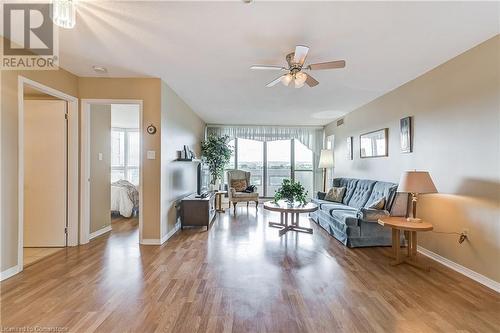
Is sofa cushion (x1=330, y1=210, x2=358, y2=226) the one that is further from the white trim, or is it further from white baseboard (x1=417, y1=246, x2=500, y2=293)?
the white trim

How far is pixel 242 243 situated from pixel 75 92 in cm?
335

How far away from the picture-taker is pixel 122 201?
17.7ft

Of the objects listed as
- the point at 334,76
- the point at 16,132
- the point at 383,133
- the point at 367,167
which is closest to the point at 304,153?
the point at 367,167

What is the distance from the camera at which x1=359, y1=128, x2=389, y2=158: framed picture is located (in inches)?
171

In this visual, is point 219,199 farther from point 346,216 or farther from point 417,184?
point 417,184

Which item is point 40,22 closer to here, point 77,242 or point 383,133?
point 77,242

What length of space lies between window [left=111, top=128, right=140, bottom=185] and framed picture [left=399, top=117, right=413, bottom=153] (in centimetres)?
708

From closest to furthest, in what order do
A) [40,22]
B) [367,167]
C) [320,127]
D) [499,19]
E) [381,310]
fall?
[381,310] → [499,19] → [40,22] → [367,167] → [320,127]

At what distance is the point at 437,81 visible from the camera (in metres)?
3.18

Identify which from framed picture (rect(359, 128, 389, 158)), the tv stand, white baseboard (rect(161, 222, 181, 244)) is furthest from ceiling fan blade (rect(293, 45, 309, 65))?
white baseboard (rect(161, 222, 181, 244))

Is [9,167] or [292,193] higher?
[9,167]

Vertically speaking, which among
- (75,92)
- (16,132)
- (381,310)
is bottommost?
(381,310)

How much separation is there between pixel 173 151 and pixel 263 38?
2.63 metres

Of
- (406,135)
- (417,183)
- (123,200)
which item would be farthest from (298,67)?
(123,200)
